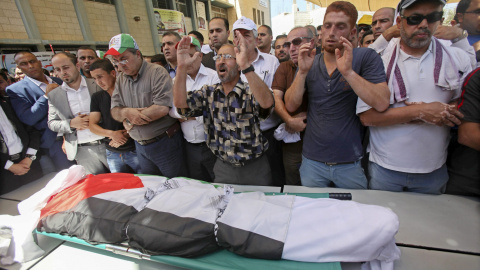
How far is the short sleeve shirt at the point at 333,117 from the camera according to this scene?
163 cm

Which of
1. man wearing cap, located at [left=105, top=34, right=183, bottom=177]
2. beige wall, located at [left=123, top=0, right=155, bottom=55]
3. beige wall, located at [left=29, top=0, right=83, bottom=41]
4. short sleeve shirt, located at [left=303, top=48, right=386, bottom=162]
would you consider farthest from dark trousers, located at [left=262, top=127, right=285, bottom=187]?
beige wall, located at [left=123, top=0, right=155, bottom=55]

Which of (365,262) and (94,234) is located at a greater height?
(94,234)

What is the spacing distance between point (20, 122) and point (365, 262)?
3.69 meters

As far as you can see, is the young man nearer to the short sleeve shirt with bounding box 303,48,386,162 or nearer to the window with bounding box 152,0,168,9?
the short sleeve shirt with bounding box 303,48,386,162

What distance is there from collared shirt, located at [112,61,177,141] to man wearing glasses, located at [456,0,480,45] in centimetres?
273

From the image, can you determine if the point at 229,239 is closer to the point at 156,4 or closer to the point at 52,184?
the point at 52,184

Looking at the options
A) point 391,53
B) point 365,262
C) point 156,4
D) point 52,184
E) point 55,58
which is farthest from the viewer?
point 156,4

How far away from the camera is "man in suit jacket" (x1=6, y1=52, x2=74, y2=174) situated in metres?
2.69

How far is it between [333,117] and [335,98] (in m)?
0.14

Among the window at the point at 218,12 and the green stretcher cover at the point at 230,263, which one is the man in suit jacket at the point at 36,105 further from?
the window at the point at 218,12

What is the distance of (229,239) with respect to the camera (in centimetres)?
119

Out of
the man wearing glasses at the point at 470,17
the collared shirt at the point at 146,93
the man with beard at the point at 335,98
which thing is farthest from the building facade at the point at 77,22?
the man wearing glasses at the point at 470,17

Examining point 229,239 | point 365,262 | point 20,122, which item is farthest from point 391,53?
point 20,122

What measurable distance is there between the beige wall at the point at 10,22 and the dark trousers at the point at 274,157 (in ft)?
28.4
